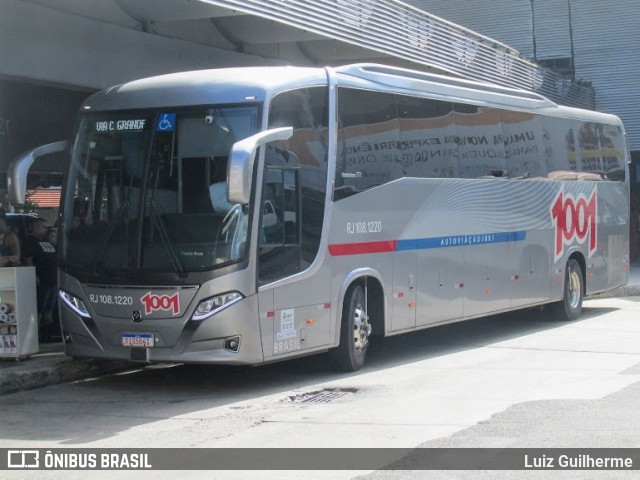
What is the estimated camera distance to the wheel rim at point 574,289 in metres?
18.6

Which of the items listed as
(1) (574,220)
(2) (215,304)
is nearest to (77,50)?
(2) (215,304)

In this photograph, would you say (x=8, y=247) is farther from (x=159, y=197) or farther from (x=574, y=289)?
(x=574, y=289)

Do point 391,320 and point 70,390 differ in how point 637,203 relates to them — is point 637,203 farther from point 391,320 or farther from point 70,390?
point 70,390

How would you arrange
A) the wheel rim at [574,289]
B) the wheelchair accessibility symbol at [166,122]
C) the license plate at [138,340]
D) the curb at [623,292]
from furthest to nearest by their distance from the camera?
1. the curb at [623,292]
2. the wheel rim at [574,289]
3. the wheelchair accessibility symbol at [166,122]
4. the license plate at [138,340]

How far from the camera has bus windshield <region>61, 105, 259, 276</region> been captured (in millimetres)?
10742

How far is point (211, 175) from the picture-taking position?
10.9 m

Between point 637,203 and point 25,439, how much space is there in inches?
1157

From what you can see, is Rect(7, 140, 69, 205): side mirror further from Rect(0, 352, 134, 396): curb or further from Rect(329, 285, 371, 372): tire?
Rect(329, 285, 371, 372): tire

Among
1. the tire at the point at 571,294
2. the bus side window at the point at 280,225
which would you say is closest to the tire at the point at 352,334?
the bus side window at the point at 280,225

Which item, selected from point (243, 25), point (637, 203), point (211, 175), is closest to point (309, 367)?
point (211, 175)

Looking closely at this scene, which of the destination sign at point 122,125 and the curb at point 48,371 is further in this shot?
the curb at point 48,371

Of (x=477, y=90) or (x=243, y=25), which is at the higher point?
(x=243, y=25)

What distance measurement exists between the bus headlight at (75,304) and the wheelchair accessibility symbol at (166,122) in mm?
2082

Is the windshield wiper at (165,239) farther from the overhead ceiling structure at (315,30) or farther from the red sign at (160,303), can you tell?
the overhead ceiling structure at (315,30)
